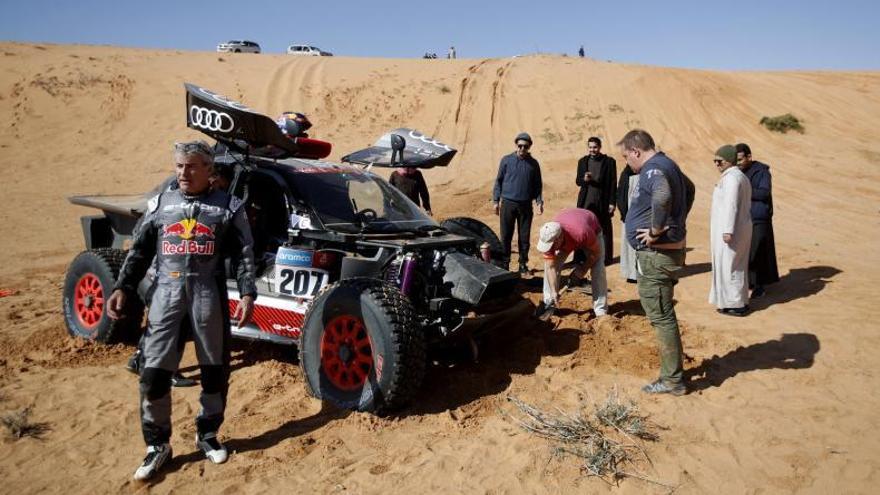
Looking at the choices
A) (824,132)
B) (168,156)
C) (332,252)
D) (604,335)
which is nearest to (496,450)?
(332,252)

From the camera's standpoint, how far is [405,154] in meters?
7.02

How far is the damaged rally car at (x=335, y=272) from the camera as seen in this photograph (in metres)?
4.27

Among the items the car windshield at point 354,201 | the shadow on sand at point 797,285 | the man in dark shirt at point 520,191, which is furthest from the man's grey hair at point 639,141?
the man in dark shirt at point 520,191

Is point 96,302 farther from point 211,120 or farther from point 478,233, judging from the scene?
point 478,233

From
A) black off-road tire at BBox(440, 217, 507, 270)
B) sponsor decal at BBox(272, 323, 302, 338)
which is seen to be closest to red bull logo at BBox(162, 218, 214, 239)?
sponsor decal at BBox(272, 323, 302, 338)

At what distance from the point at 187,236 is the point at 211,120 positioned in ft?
4.46

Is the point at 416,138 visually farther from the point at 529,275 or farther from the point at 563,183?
the point at 563,183

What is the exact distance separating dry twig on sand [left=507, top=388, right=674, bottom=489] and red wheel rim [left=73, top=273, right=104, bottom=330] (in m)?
3.78

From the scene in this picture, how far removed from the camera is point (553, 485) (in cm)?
356

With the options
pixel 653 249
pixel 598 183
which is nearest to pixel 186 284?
pixel 653 249

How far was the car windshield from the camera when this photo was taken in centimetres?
521

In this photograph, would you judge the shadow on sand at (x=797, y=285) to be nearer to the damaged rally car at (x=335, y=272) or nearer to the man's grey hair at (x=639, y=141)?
the man's grey hair at (x=639, y=141)

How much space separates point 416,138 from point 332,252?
265cm

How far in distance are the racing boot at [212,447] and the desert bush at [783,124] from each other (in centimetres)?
2190
